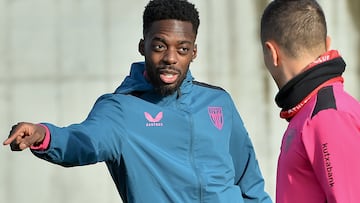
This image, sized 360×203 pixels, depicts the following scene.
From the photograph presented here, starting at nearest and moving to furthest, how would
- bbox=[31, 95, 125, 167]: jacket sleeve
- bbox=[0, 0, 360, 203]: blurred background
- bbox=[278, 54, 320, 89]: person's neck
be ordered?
bbox=[278, 54, 320, 89]: person's neck
bbox=[31, 95, 125, 167]: jacket sleeve
bbox=[0, 0, 360, 203]: blurred background

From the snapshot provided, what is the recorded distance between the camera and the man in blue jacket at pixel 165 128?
410 centimetres

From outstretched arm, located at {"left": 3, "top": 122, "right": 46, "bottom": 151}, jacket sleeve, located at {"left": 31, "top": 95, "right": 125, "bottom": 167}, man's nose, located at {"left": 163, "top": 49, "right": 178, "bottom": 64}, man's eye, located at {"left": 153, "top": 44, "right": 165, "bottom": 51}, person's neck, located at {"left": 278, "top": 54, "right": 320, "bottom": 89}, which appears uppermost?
person's neck, located at {"left": 278, "top": 54, "right": 320, "bottom": 89}

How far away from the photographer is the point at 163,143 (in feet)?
13.7

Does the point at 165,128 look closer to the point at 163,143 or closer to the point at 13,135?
the point at 163,143

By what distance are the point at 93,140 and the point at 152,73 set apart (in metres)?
0.43

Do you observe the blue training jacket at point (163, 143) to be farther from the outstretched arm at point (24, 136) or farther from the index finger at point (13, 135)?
the index finger at point (13, 135)

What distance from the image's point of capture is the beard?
13.6ft

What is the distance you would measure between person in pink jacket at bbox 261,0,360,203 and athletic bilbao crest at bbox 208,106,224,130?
1208 mm

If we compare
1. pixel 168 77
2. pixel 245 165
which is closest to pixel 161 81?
pixel 168 77

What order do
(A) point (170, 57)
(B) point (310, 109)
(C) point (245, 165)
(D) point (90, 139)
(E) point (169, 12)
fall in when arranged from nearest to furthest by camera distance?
(B) point (310, 109) → (D) point (90, 139) → (A) point (170, 57) → (E) point (169, 12) → (C) point (245, 165)

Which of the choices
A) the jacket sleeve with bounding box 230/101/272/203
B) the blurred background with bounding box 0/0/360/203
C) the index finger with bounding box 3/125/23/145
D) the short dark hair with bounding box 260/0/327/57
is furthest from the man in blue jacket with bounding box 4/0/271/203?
the blurred background with bounding box 0/0/360/203

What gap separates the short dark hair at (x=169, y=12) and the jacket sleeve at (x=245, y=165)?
49cm

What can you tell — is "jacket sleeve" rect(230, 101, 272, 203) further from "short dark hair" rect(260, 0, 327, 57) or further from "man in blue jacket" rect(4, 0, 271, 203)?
"short dark hair" rect(260, 0, 327, 57)

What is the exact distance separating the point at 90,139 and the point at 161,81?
0.43 meters
